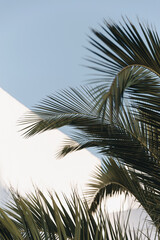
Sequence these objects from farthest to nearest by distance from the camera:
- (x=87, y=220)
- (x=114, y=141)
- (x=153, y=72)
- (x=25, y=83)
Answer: (x=25, y=83), (x=114, y=141), (x=153, y=72), (x=87, y=220)

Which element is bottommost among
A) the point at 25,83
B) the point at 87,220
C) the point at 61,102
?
the point at 87,220

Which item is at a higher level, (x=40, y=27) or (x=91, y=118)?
(x=40, y=27)

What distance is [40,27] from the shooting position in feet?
31.4

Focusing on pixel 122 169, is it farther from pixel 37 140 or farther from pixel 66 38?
pixel 66 38

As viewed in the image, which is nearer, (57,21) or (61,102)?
(61,102)

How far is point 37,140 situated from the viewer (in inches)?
299

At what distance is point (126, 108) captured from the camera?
2627 mm

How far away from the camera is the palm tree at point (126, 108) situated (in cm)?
197

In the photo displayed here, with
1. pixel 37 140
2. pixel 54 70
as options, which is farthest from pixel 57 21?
pixel 37 140

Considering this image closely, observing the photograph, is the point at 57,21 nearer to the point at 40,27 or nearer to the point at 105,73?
the point at 40,27

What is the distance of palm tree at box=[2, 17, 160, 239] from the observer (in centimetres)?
197

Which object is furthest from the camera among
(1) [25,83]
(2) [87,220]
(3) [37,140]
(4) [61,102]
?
(1) [25,83]

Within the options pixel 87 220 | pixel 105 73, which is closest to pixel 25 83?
pixel 105 73

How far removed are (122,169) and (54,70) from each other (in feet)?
23.8
